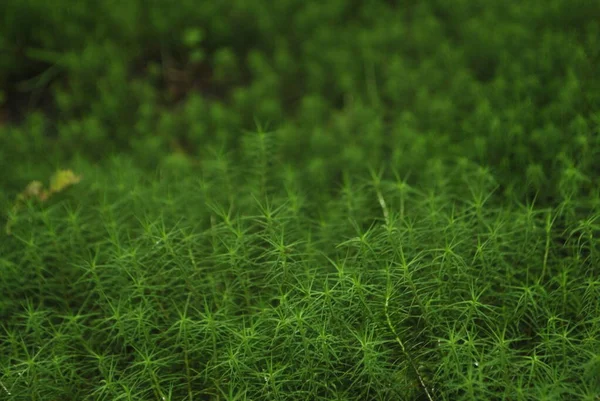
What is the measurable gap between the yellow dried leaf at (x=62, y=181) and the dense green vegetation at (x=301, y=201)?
14 mm

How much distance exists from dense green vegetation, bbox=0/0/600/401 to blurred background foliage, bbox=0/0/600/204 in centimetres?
2

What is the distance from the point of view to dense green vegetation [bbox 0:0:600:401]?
2637mm

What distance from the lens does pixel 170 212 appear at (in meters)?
3.39

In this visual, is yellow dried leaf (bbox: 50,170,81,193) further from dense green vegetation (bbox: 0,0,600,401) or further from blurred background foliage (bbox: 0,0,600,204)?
blurred background foliage (bbox: 0,0,600,204)

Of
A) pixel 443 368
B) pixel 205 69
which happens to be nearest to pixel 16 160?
pixel 205 69

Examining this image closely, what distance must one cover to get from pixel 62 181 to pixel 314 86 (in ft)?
5.49

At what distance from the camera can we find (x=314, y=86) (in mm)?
4621

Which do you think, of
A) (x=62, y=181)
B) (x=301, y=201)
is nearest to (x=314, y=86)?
(x=301, y=201)

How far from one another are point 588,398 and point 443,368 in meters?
0.48

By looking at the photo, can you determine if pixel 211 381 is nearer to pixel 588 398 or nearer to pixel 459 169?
pixel 588 398

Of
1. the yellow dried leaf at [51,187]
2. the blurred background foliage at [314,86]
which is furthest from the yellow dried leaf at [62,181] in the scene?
the blurred background foliage at [314,86]

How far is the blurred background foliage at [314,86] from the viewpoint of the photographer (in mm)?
3727

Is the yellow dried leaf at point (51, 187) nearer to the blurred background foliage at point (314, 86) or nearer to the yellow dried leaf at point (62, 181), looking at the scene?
the yellow dried leaf at point (62, 181)

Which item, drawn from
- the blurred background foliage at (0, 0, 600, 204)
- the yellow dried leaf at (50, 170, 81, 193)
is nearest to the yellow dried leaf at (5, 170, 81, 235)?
the yellow dried leaf at (50, 170, 81, 193)
